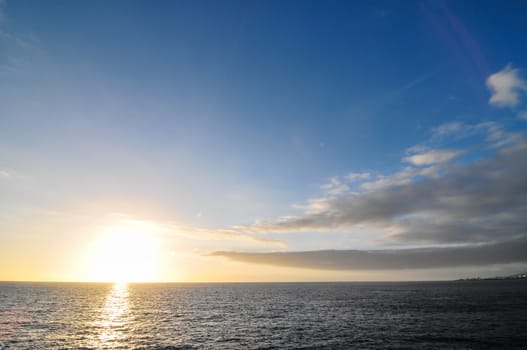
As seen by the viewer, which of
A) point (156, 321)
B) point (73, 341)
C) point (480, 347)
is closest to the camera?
point (480, 347)

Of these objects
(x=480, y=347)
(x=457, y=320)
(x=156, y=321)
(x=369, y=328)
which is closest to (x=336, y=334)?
(x=369, y=328)

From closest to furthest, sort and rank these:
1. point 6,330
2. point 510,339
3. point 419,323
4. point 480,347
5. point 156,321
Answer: point 480,347 < point 510,339 < point 6,330 < point 419,323 < point 156,321

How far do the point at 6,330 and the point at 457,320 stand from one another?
84463 mm

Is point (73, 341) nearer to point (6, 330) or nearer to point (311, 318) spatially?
point (6, 330)

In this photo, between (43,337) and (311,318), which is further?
(311,318)

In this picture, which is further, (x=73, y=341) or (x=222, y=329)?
(x=222, y=329)

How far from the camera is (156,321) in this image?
71.6 m

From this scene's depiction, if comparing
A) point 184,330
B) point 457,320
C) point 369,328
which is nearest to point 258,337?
point 184,330

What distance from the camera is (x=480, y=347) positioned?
135 ft

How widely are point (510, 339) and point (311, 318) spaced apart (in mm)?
38097

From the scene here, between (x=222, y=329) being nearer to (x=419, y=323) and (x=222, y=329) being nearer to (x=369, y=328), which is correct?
(x=369, y=328)

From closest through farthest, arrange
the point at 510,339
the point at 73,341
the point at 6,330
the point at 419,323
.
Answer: the point at 510,339, the point at 73,341, the point at 6,330, the point at 419,323

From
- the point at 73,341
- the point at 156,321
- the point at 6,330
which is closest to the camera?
the point at 73,341

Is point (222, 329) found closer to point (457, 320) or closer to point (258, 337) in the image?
point (258, 337)
